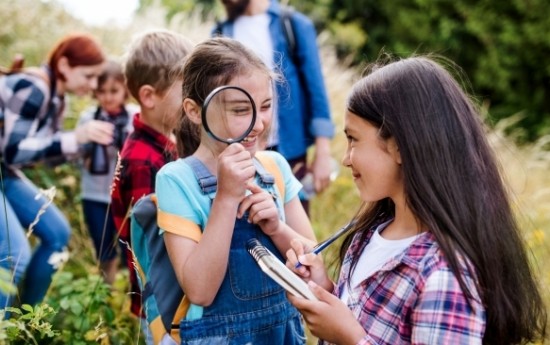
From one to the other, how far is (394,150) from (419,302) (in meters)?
0.41

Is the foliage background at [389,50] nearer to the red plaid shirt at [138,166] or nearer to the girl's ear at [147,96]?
the red plaid shirt at [138,166]

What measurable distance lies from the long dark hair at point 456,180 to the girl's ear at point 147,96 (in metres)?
1.17

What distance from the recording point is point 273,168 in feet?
7.09

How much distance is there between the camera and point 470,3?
29.9 ft

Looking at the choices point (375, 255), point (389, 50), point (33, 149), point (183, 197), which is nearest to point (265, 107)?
point (183, 197)

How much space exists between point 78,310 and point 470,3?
25.8 ft

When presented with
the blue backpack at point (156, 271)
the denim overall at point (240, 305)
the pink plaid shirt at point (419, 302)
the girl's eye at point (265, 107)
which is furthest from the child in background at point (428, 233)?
the blue backpack at point (156, 271)

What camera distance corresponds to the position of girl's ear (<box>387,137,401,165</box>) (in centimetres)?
178

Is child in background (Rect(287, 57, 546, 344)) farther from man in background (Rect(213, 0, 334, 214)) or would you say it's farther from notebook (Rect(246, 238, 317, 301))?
man in background (Rect(213, 0, 334, 214))

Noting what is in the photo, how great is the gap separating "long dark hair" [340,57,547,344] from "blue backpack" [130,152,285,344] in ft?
1.71

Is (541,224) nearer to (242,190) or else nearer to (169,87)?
(169,87)

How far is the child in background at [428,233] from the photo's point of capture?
162cm

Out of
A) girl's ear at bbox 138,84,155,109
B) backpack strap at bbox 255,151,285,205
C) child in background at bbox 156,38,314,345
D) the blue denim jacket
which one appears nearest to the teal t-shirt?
child in background at bbox 156,38,314,345

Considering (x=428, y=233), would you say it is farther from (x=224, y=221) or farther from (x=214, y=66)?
(x=214, y=66)
